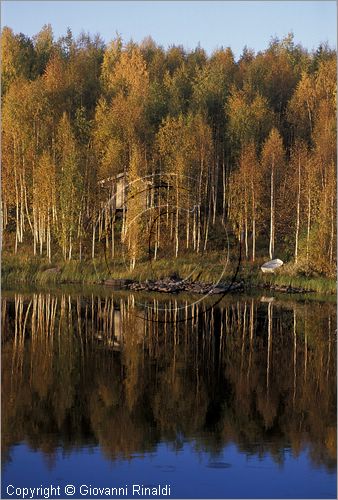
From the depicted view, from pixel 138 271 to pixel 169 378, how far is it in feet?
78.8

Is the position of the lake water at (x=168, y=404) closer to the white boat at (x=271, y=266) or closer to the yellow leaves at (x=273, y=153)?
the white boat at (x=271, y=266)

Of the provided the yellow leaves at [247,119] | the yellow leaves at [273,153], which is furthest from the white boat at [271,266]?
the yellow leaves at [247,119]

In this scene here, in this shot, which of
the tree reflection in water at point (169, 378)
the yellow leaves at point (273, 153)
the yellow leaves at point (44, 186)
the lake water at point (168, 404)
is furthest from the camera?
the yellow leaves at point (273, 153)

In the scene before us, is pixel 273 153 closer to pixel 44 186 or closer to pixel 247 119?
pixel 247 119

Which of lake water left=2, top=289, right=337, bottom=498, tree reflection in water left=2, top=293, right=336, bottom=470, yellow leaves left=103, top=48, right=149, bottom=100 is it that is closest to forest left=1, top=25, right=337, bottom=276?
yellow leaves left=103, top=48, right=149, bottom=100

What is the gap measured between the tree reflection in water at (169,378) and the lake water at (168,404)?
4 centimetres

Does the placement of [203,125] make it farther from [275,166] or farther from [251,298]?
[251,298]

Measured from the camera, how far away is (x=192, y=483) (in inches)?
604

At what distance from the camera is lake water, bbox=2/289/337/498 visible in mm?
15562

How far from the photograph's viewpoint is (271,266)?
4653 centimetres

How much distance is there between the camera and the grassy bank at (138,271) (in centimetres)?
4553

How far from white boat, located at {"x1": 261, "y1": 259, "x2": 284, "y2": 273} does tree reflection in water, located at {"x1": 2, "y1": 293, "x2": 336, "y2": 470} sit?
8.88 meters

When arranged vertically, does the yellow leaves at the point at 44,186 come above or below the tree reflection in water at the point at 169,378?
above

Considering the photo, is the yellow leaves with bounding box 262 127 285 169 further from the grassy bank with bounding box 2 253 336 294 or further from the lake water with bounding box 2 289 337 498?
the lake water with bounding box 2 289 337 498
